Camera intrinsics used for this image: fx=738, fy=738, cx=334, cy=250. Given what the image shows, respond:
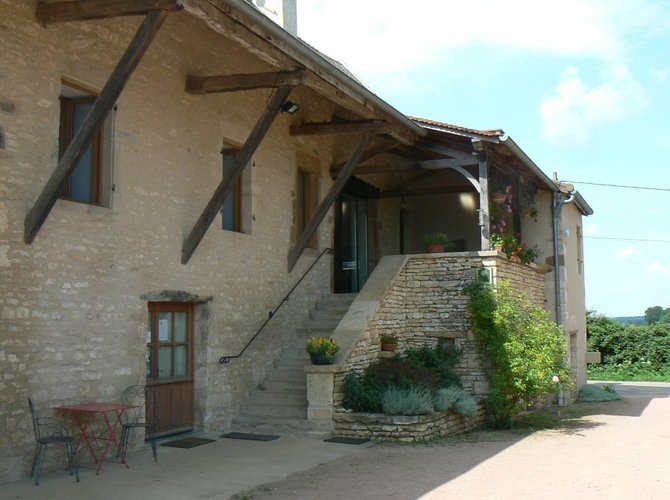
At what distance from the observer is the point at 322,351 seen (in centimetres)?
895

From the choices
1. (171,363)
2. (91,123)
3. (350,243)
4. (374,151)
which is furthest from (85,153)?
(350,243)

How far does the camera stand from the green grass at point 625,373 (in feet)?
69.4

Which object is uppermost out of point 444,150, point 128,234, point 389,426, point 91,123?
point 444,150

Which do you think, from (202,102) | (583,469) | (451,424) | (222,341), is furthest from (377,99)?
(583,469)

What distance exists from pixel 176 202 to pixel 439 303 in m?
4.38

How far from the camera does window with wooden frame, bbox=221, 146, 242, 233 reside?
976 cm

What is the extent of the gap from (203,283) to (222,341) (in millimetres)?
821

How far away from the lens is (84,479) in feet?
21.3

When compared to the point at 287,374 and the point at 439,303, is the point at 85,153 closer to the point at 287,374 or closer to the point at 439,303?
the point at 287,374

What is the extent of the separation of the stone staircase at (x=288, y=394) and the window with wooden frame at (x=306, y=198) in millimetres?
1335

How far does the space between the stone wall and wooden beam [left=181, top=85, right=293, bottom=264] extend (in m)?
3.07

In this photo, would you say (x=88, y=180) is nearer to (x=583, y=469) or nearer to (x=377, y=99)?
(x=377, y=99)

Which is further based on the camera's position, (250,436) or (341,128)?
(341,128)

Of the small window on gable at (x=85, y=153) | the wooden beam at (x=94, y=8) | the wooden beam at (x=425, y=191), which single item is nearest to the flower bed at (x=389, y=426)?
the small window on gable at (x=85, y=153)
